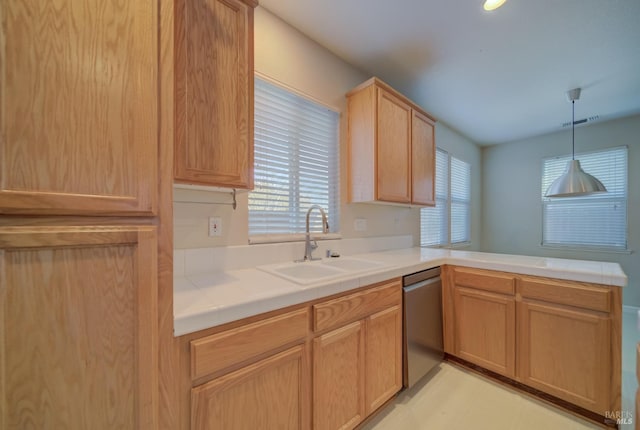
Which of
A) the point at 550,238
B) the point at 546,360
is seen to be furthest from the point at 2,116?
the point at 550,238

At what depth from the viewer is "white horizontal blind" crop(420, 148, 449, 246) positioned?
3360mm

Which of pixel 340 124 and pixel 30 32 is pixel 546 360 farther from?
pixel 30 32

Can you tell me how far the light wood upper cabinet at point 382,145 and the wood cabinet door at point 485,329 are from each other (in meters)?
0.98

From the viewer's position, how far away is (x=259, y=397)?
98 cm

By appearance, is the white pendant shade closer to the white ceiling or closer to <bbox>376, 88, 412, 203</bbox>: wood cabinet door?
the white ceiling

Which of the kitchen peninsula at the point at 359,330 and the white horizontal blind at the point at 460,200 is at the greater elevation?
the white horizontal blind at the point at 460,200

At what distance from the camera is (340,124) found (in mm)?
2176

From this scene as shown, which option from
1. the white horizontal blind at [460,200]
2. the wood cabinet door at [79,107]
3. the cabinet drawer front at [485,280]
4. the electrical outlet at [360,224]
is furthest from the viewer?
the white horizontal blind at [460,200]

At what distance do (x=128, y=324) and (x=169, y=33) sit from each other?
87 cm

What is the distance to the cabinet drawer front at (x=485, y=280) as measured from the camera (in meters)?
1.78

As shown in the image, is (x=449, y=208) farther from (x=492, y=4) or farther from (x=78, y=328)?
(x=78, y=328)

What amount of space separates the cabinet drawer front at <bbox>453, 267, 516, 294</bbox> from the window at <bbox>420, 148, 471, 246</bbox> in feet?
3.99

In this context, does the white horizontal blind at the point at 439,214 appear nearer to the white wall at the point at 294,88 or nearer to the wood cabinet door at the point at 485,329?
the white wall at the point at 294,88

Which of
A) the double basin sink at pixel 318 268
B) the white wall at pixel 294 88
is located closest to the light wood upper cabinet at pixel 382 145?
the white wall at pixel 294 88
